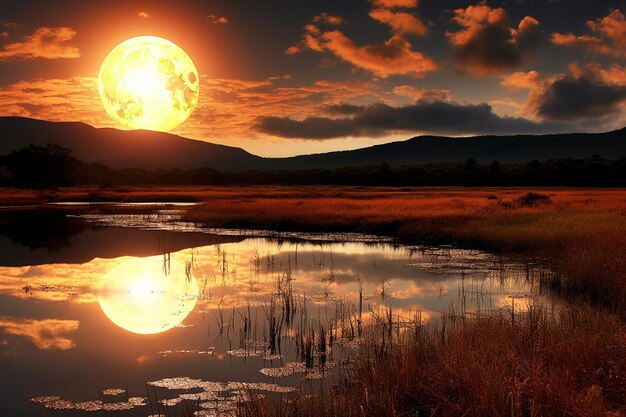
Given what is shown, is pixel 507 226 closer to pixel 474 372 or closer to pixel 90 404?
pixel 474 372

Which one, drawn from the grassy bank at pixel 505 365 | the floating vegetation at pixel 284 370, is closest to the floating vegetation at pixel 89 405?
the grassy bank at pixel 505 365

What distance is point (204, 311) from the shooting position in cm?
1514

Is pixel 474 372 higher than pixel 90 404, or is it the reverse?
pixel 474 372

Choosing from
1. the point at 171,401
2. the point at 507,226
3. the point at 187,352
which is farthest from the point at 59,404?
the point at 507,226

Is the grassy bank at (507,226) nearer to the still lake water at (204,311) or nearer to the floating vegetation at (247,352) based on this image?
the still lake water at (204,311)

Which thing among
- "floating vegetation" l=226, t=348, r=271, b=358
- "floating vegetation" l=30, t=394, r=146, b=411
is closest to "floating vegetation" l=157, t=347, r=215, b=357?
"floating vegetation" l=226, t=348, r=271, b=358

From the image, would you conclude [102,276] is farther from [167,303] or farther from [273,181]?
[273,181]

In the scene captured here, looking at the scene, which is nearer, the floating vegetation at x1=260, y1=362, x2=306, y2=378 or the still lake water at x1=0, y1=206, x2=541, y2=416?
the still lake water at x1=0, y1=206, x2=541, y2=416

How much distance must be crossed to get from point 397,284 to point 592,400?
12069 mm

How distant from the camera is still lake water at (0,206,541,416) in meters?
9.84

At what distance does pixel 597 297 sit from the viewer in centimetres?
1559

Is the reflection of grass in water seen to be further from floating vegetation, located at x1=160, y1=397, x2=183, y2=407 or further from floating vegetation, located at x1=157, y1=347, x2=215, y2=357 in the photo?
floating vegetation, located at x1=160, y1=397, x2=183, y2=407

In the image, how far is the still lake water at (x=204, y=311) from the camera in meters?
9.84

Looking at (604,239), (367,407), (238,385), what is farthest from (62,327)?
(604,239)
